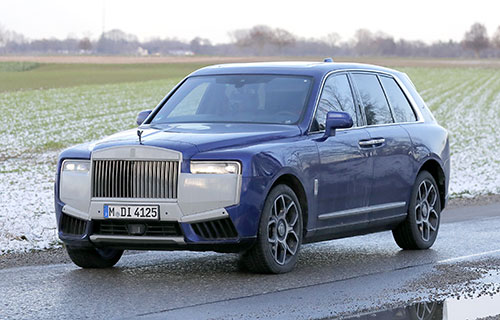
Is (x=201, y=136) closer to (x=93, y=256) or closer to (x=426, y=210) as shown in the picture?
(x=93, y=256)

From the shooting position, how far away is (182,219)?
8102mm

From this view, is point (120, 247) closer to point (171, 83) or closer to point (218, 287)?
point (218, 287)

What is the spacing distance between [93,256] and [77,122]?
1269 inches

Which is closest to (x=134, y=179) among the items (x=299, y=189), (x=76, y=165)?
(x=76, y=165)

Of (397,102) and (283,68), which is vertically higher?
(283,68)

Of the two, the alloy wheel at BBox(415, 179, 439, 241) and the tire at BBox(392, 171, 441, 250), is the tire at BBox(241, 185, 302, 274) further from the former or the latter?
the alloy wheel at BBox(415, 179, 439, 241)

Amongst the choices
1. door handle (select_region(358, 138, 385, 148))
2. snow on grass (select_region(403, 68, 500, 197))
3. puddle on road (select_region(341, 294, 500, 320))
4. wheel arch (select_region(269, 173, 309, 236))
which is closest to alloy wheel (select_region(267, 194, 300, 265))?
wheel arch (select_region(269, 173, 309, 236))

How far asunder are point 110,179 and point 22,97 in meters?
49.0

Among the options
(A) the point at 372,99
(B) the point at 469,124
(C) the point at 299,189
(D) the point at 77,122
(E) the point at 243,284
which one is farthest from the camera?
(B) the point at 469,124

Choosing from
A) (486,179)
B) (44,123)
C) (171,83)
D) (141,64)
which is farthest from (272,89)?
(141,64)

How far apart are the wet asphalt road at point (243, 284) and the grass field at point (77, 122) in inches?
90.4

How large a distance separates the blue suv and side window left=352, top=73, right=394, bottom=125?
0.02 metres

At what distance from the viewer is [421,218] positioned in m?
10.7

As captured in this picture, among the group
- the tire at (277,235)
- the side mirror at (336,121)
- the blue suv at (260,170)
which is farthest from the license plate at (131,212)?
the side mirror at (336,121)
